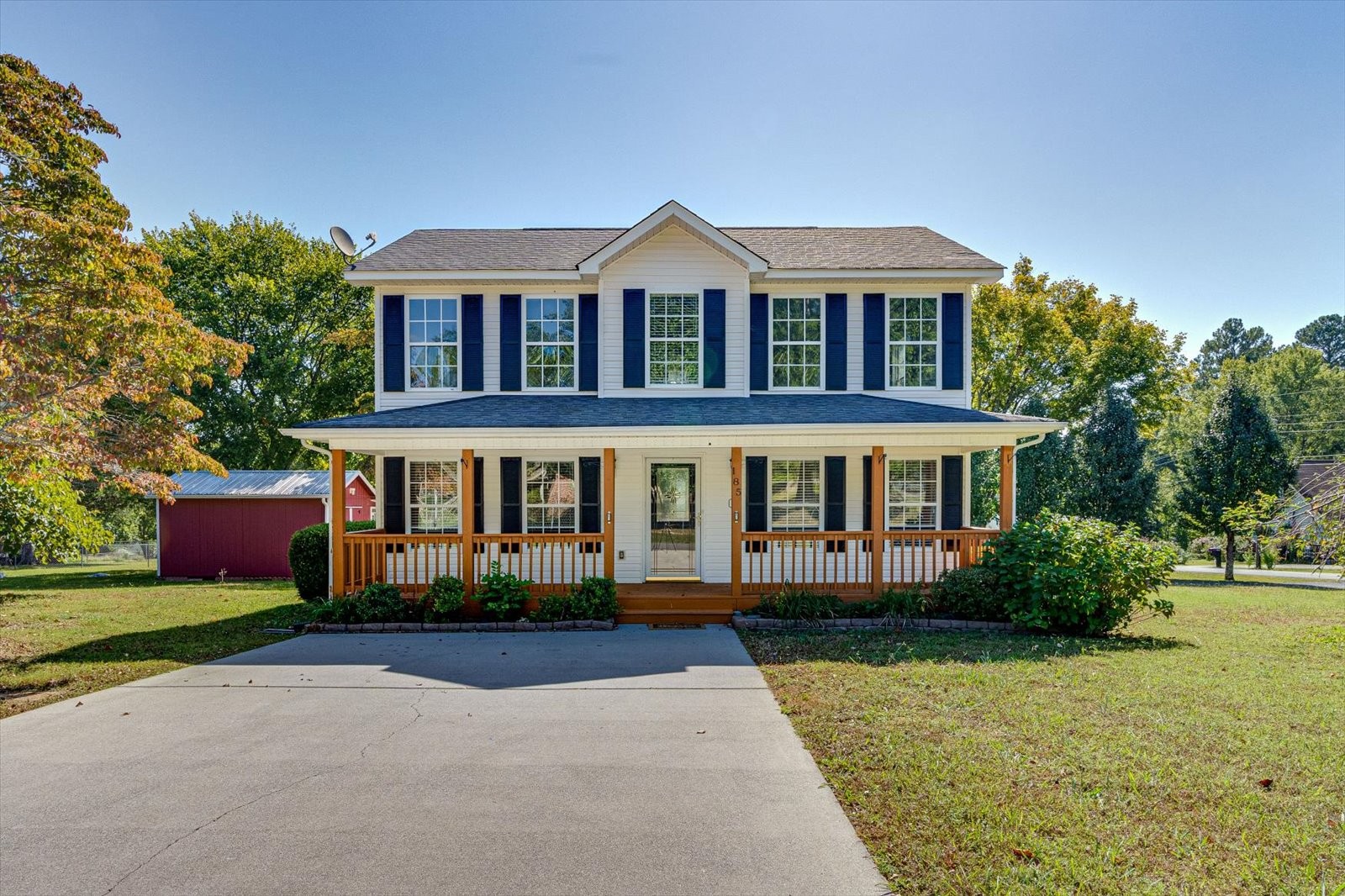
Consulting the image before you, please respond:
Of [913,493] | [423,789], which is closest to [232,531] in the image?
[423,789]

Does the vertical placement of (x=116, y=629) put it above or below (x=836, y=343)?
below

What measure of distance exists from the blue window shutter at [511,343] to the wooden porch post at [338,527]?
10.6 ft

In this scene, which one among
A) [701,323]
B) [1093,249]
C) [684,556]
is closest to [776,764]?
[684,556]

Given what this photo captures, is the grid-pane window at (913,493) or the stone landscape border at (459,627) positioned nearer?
the stone landscape border at (459,627)

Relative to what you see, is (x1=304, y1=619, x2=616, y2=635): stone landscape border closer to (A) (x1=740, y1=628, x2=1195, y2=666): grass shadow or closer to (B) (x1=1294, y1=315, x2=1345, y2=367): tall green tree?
(A) (x1=740, y1=628, x2=1195, y2=666): grass shadow

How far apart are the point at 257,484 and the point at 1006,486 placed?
1936cm

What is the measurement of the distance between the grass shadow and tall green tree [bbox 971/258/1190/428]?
1603 cm

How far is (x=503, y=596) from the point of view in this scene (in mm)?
9898

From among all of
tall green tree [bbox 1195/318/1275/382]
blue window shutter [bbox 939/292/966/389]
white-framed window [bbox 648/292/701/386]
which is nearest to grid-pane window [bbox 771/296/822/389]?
white-framed window [bbox 648/292/701/386]

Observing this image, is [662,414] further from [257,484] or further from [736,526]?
[257,484]

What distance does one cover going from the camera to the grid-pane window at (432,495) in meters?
11.9

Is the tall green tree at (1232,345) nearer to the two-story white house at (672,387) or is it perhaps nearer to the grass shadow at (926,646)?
the two-story white house at (672,387)

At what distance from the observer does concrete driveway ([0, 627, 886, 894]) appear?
3.44m

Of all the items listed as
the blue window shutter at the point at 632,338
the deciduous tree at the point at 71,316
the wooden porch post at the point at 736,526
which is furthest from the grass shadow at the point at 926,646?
the deciduous tree at the point at 71,316
